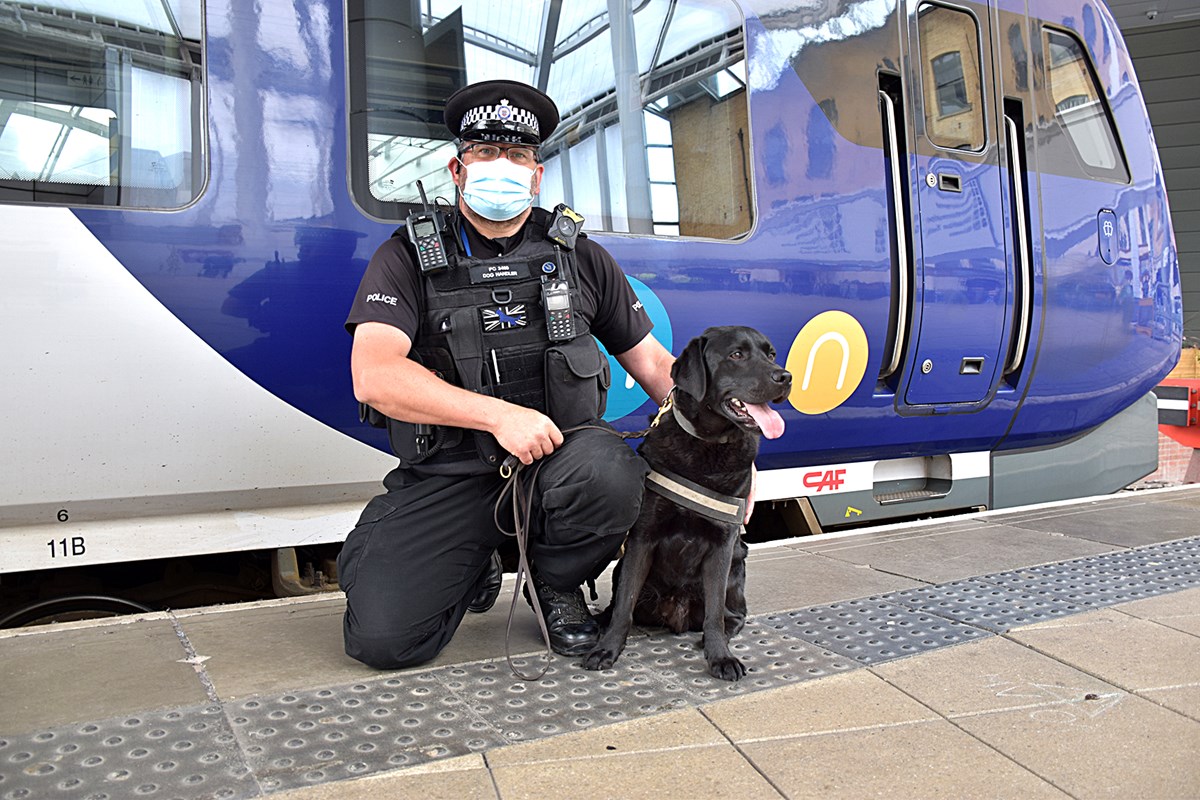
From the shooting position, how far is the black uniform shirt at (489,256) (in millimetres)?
2566

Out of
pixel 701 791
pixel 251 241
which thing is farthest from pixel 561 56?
pixel 701 791

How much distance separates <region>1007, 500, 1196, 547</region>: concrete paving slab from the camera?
13.9 ft

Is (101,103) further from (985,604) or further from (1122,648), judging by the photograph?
(1122,648)

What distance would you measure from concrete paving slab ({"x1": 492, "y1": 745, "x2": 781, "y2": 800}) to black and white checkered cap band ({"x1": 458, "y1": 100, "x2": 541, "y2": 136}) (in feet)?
5.61

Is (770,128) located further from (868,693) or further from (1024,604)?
(868,693)

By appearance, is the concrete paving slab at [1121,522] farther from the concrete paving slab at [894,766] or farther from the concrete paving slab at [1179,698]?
the concrete paving slab at [894,766]

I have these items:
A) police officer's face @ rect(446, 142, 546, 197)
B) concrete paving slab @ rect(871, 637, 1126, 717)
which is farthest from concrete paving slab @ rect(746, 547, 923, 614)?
police officer's face @ rect(446, 142, 546, 197)

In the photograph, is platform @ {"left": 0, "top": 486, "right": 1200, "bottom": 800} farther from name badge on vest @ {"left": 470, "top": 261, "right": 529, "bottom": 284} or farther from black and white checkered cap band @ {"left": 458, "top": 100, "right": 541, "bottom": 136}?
black and white checkered cap band @ {"left": 458, "top": 100, "right": 541, "bottom": 136}

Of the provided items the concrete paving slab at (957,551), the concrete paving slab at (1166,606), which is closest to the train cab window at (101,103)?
the concrete paving slab at (957,551)

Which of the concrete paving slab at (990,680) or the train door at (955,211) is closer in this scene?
the concrete paving slab at (990,680)

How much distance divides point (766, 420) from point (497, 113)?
1.15m

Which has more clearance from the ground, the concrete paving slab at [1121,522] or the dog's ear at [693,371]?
the dog's ear at [693,371]

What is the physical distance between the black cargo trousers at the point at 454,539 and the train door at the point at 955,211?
7.21 ft

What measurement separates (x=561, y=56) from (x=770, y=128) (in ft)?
3.01
